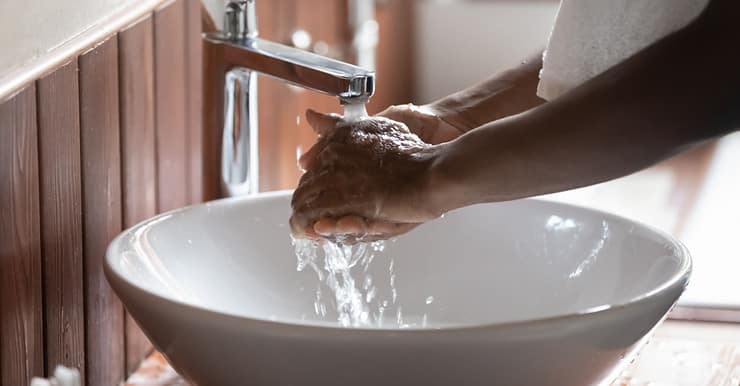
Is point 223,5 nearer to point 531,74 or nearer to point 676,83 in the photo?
point 531,74

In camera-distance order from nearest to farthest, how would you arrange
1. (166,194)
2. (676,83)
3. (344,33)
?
(676,83), (166,194), (344,33)

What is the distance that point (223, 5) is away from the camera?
1137 millimetres

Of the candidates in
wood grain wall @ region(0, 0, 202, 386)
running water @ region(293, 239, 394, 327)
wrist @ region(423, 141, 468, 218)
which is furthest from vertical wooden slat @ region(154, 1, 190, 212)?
wrist @ region(423, 141, 468, 218)

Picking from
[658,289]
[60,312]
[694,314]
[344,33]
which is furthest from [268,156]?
[658,289]

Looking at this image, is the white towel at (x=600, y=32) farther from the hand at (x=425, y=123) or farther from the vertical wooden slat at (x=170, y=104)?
the vertical wooden slat at (x=170, y=104)

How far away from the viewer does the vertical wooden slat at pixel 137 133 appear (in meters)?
1.00

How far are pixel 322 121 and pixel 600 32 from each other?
26 centimetres

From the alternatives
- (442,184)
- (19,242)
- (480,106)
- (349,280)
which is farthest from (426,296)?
(19,242)

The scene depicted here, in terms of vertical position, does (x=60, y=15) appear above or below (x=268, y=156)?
above

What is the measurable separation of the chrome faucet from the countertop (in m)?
0.22

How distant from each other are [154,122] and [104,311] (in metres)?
0.19

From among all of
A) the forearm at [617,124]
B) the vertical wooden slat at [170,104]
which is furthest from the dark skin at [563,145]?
the vertical wooden slat at [170,104]

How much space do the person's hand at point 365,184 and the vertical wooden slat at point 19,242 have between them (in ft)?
0.68

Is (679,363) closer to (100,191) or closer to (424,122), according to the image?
(424,122)
